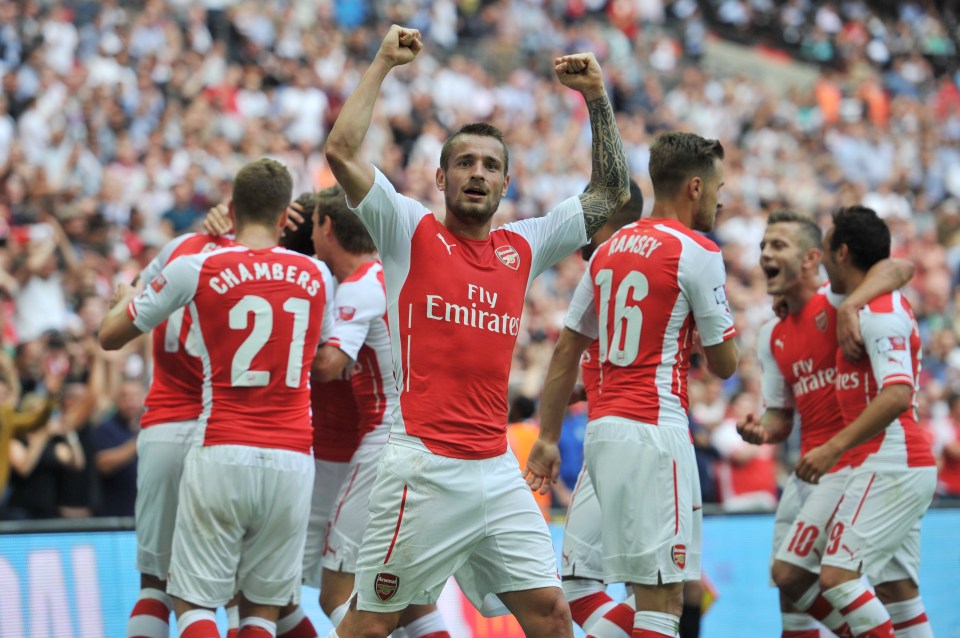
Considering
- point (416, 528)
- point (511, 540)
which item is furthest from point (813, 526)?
point (416, 528)

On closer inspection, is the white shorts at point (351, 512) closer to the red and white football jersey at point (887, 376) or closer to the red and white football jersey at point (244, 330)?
the red and white football jersey at point (244, 330)

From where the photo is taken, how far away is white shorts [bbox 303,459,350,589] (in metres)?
7.26

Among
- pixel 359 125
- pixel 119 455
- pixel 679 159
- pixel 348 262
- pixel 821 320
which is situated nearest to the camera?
pixel 359 125

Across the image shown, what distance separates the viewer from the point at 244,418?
627cm

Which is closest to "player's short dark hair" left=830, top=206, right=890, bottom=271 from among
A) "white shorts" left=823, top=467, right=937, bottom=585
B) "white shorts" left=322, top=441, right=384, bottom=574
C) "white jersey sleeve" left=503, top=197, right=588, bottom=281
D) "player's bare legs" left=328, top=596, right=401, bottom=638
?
"white shorts" left=823, top=467, right=937, bottom=585

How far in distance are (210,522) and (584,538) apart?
78.8 inches

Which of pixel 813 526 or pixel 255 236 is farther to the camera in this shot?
pixel 813 526

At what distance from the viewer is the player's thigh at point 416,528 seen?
5246 millimetres

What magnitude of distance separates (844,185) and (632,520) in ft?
61.4

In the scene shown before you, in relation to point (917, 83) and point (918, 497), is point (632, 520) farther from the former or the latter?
point (917, 83)

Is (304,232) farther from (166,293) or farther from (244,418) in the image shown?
(244,418)

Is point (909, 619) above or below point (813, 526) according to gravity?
below

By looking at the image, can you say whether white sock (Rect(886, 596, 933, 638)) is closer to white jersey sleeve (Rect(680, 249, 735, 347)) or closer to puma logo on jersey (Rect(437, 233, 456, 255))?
white jersey sleeve (Rect(680, 249, 735, 347))

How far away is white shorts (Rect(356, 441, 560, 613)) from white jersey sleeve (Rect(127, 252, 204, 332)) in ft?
4.87
